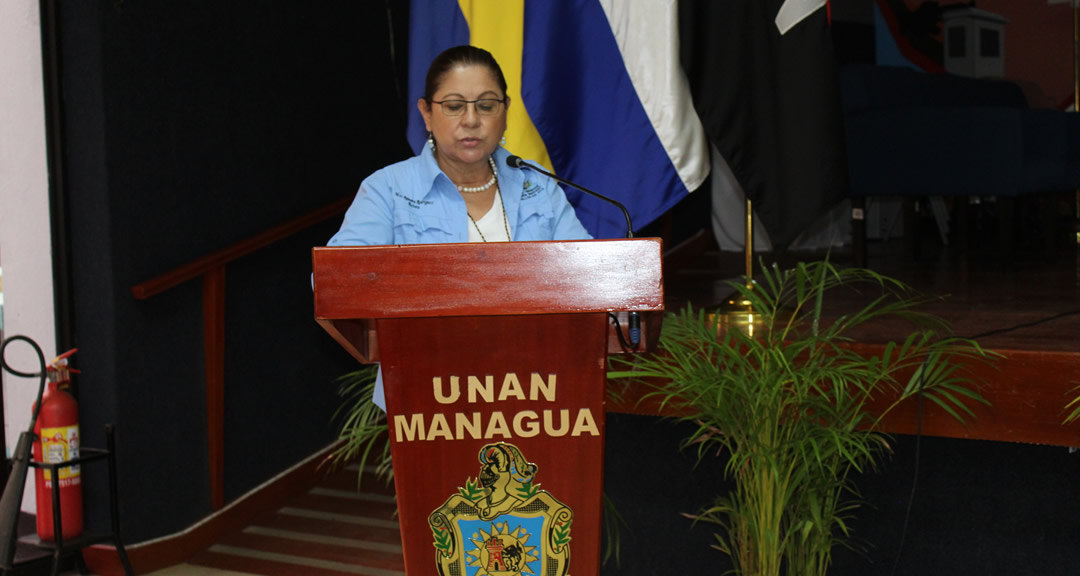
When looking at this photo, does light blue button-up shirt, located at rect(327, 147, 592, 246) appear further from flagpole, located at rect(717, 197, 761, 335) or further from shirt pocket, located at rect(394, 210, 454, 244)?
flagpole, located at rect(717, 197, 761, 335)

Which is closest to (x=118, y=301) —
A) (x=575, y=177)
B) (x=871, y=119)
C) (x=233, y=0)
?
(x=233, y=0)

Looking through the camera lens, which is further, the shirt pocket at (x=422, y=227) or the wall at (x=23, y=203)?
the wall at (x=23, y=203)

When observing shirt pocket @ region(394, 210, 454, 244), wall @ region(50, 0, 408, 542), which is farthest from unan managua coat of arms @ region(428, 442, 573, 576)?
wall @ region(50, 0, 408, 542)

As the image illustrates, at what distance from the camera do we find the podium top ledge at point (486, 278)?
3.82 ft

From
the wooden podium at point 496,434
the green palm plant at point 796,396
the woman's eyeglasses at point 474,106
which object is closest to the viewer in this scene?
the wooden podium at point 496,434

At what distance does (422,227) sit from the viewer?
151 cm

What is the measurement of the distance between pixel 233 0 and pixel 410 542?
97.6 inches

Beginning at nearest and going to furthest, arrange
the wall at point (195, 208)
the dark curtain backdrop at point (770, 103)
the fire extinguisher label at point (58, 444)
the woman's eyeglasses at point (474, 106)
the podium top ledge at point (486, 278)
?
the podium top ledge at point (486, 278) → the woman's eyeglasses at point (474, 106) → the dark curtain backdrop at point (770, 103) → the fire extinguisher label at point (58, 444) → the wall at point (195, 208)

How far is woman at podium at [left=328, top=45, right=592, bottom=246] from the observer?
58.2 inches

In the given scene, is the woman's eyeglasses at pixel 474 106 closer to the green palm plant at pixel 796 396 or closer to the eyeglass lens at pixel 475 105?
the eyeglass lens at pixel 475 105

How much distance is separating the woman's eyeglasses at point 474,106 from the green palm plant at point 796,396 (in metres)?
0.68

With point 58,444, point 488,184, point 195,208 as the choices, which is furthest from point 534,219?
point 195,208

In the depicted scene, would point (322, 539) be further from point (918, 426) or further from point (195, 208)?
point (918, 426)

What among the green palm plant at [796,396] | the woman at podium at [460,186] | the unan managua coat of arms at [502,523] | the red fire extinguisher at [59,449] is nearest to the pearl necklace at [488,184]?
the woman at podium at [460,186]
